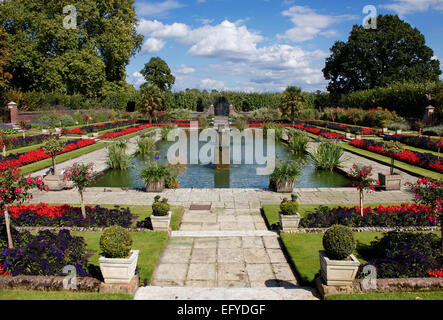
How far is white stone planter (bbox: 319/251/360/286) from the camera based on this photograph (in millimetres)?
4227

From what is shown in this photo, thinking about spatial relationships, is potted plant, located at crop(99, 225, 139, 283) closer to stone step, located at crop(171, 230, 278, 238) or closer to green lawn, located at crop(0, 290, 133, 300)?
green lawn, located at crop(0, 290, 133, 300)

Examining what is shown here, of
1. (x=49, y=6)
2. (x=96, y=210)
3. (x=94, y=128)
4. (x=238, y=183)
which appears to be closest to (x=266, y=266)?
(x=96, y=210)

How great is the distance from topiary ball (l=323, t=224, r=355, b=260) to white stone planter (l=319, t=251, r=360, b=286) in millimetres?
106

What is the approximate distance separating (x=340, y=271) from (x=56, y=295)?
147 inches

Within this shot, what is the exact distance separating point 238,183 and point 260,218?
4.32 metres

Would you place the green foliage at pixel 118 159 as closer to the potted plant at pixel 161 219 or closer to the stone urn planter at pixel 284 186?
the stone urn planter at pixel 284 186

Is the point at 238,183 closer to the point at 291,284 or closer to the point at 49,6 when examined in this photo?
the point at 291,284

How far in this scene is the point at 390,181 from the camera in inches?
404

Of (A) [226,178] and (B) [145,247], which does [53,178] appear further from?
(A) [226,178]

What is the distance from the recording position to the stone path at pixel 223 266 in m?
4.36

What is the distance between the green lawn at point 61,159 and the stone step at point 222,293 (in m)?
10.4

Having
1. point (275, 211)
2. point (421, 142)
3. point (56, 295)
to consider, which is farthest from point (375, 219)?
point (421, 142)

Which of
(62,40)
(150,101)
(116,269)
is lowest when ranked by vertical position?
(116,269)

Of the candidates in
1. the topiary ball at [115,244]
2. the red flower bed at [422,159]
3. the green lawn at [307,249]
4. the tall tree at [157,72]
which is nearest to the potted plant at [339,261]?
the green lawn at [307,249]
